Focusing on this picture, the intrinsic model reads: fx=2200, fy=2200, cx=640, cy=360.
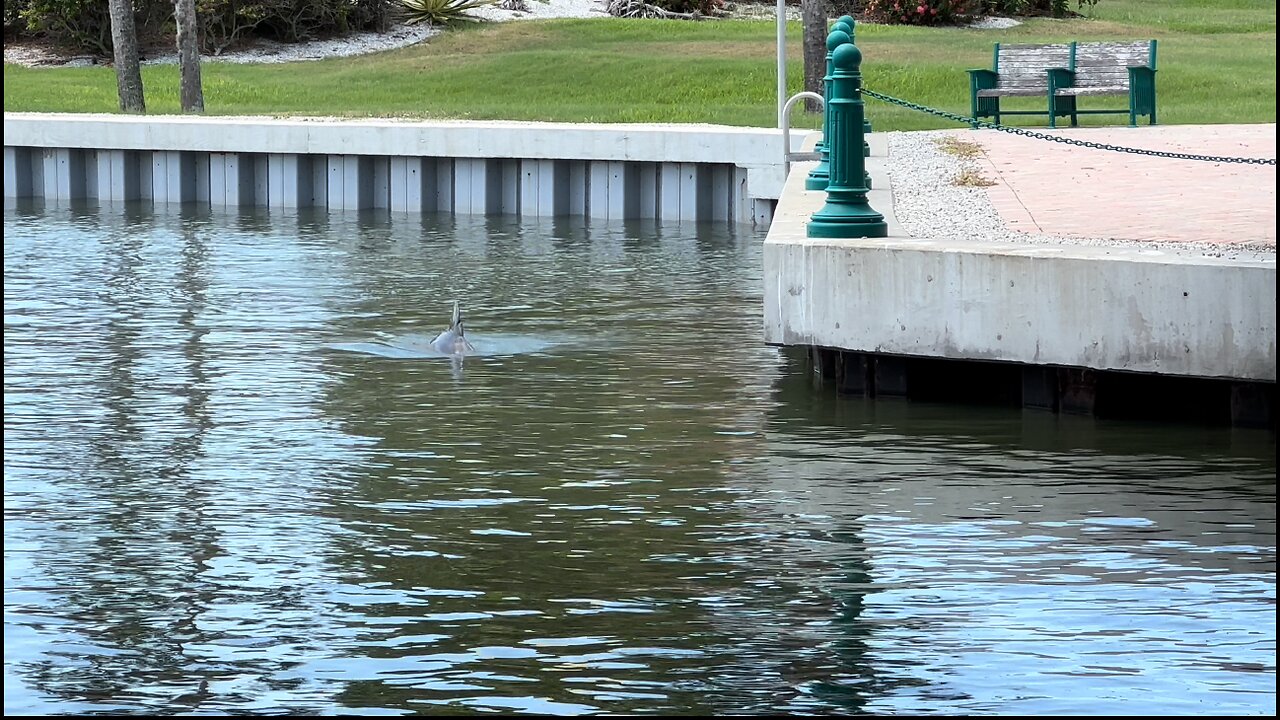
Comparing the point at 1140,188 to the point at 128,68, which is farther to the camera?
the point at 128,68

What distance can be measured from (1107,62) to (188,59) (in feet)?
41.2

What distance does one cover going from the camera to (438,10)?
41.2 meters

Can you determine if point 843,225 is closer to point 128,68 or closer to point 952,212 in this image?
point 952,212

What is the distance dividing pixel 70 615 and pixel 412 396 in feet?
15.8

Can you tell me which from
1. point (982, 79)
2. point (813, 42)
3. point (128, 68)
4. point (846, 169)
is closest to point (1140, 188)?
point (846, 169)

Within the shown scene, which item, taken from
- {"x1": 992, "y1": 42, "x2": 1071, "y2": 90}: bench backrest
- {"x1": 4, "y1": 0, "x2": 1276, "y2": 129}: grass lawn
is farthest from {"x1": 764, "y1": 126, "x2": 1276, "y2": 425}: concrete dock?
{"x1": 4, "y1": 0, "x2": 1276, "y2": 129}: grass lawn

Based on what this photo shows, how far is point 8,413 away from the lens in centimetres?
1141

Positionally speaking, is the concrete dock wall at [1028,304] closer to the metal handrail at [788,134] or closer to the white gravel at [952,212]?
the white gravel at [952,212]

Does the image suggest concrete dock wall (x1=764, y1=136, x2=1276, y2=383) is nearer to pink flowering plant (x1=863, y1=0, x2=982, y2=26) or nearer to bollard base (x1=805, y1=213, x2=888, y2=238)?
bollard base (x1=805, y1=213, x2=888, y2=238)

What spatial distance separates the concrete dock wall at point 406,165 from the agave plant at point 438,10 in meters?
14.9

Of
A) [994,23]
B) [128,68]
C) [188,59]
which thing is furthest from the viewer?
[994,23]

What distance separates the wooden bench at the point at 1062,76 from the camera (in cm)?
2448

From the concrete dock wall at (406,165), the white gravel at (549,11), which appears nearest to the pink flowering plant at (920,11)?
the white gravel at (549,11)

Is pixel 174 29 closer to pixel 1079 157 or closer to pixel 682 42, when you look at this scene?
pixel 682 42
